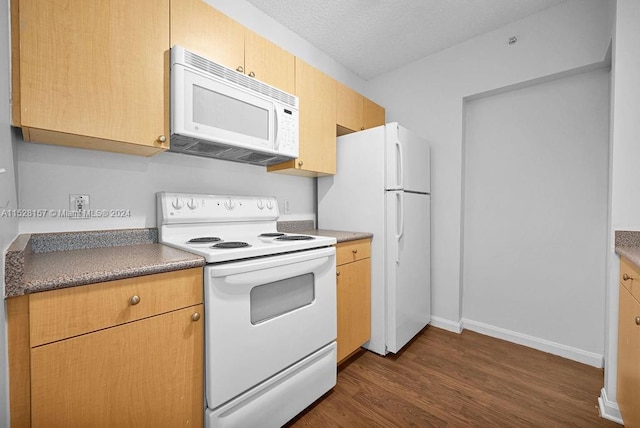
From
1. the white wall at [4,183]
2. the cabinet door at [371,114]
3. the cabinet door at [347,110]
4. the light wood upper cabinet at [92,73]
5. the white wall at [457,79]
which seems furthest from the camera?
the cabinet door at [371,114]

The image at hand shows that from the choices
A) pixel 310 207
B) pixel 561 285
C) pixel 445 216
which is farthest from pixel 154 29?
pixel 561 285

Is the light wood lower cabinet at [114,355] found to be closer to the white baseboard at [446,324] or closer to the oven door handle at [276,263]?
the oven door handle at [276,263]

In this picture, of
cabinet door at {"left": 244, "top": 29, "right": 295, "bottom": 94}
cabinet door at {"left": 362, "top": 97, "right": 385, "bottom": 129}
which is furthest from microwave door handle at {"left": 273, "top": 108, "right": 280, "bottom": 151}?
cabinet door at {"left": 362, "top": 97, "right": 385, "bottom": 129}

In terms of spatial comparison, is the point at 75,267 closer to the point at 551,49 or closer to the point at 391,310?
the point at 391,310

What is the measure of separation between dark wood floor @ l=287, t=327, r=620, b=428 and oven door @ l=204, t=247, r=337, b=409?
0.39 metres

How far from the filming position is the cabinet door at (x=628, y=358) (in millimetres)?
1084

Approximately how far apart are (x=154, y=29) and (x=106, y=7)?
0.18 meters

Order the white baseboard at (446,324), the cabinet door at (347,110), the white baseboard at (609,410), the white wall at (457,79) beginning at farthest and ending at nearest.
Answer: the white baseboard at (446,324) < the cabinet door at (347,110) < the white wall at (457,79) < the white baseboard at (609,410)

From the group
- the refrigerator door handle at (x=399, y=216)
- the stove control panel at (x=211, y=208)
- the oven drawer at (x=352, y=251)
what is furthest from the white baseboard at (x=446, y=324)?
the stove control panel at (x=211, y=208)

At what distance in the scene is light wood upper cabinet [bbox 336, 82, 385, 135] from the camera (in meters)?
→ 2.31

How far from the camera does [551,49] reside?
2.06 meters

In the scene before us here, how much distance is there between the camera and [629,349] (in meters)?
1.21

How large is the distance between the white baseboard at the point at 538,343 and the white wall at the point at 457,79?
0.66ft

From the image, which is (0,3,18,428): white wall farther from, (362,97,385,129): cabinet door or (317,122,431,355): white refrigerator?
(362,97,385,129): cabinet door
